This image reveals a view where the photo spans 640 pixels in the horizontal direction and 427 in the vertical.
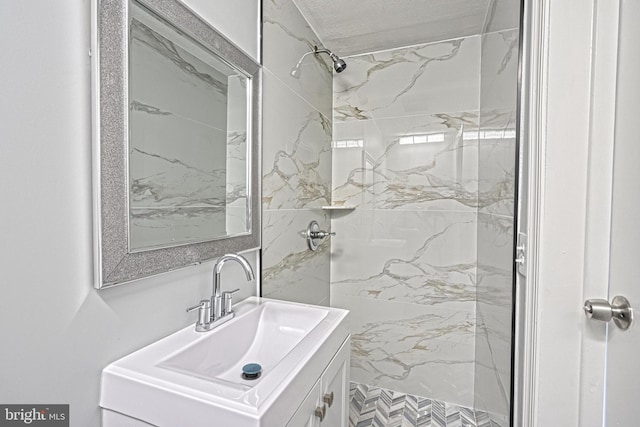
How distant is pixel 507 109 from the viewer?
1258 mm

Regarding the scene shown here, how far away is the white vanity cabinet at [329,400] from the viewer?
0.77m

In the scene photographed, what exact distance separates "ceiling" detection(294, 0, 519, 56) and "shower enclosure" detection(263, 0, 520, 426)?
0.06 meters

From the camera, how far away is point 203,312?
948mm

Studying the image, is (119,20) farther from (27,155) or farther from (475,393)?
(475,393)

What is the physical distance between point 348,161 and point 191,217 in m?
1.39

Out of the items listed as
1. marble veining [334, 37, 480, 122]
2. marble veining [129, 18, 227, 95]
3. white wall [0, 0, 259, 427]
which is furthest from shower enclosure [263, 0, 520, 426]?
white wall [0, 0, 259, 427]

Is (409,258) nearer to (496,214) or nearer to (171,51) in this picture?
(496,214)

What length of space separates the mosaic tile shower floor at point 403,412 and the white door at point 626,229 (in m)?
1.11

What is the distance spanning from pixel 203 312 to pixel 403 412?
5.18ft

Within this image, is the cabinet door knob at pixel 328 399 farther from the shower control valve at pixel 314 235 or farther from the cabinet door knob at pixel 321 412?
the shower control valve at pixel 314 235

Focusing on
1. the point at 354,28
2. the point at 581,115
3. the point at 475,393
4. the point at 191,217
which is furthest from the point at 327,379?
the point at 354,28

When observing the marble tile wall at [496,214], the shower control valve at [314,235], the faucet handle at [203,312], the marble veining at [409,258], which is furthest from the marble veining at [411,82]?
the faucet handle at [203,312]

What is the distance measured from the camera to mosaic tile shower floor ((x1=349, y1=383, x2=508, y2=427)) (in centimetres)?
181

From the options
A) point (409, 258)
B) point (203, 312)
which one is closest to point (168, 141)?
point (203, 312)
